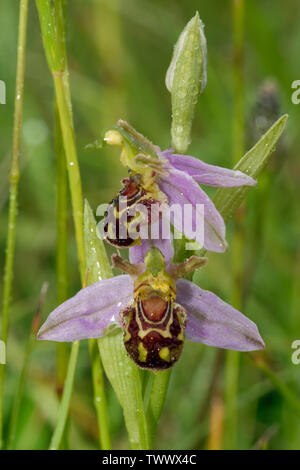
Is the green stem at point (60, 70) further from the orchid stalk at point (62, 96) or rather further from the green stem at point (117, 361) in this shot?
the green stem at point (117, 361)

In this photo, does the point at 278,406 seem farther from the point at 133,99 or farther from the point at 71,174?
the point at 133,99

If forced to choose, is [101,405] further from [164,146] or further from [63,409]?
[164,146]

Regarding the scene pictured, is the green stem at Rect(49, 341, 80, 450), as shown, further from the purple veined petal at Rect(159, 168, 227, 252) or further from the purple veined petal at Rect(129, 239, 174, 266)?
the purple veined petal at Rect(159, 168, 227, 252)

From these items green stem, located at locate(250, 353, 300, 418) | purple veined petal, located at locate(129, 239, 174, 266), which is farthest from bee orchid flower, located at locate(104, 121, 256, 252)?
green stem, located at locate(250, 353, 300, 418)

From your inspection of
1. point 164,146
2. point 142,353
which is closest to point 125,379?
point 142,353

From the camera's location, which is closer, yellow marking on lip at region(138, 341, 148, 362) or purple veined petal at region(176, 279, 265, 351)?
yellow marking on lip at region(138, 341, 148, 362)
